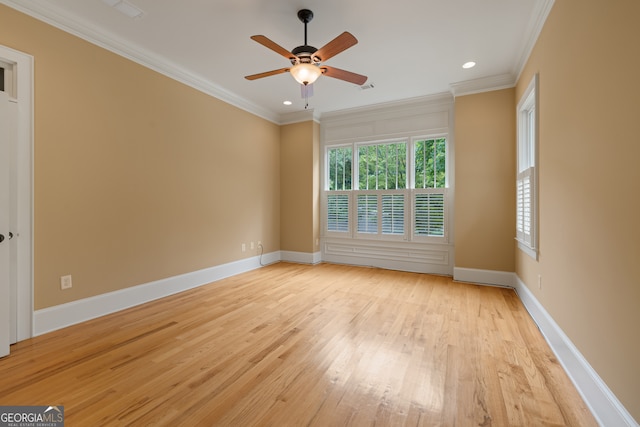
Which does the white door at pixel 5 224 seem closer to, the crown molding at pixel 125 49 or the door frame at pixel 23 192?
the door frame at pixel 23 192

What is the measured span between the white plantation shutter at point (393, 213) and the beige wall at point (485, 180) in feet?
3.11

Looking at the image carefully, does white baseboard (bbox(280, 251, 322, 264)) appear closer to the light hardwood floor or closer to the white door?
the light hardwood floor

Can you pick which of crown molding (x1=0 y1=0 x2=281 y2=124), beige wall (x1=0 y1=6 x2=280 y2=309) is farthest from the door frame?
crown molding (x1=0 y1=0 x2=281 y2=124)

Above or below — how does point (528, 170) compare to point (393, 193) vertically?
above

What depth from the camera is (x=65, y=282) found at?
107 inches

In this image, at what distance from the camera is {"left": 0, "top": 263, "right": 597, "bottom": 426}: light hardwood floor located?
1602mm

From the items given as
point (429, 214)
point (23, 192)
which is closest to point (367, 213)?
point (429, 214)

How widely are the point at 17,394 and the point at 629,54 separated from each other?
3960 millimetres

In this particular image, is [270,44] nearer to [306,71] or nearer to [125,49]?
[306,71]

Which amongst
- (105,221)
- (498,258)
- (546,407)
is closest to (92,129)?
(105,221)

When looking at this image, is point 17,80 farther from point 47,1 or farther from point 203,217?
point 203,217

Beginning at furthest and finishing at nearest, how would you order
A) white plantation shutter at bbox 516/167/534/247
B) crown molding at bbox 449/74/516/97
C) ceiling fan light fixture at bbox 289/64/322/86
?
crown molding at bbox 449/74/516/97 → white plantation shutter at bbox 516/167/534/247 → ceiling fan light fixture at bbox 289/64/322/86

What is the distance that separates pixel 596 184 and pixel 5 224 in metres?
4.27

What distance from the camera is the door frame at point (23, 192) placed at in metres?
2.42
